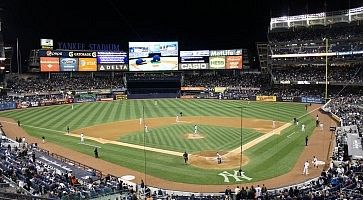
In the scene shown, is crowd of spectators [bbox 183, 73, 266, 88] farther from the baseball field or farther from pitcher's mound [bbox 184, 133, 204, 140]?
pitcher's mound [bbox 184, 133, 204, 140]

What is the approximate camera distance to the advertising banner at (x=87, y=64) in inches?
3184

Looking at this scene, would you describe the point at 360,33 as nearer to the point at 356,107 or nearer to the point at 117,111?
the point at 356,107

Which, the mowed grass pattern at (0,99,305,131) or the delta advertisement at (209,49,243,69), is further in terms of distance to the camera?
the delta advertisement at (209,49,243,69)

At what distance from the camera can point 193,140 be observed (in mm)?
35656

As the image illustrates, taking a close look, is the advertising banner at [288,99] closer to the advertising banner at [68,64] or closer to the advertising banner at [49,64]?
the advertising banner at [68,64]

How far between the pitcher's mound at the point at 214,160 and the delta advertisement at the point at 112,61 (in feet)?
→ 186

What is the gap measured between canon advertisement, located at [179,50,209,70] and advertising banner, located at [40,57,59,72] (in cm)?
2622

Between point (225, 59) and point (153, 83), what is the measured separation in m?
17.3

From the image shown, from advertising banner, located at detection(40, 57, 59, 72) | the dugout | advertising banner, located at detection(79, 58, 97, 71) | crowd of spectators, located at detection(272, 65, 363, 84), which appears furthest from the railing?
the dugout

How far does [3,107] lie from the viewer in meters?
63.9

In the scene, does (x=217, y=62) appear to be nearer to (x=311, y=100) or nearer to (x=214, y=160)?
(x=311, y=100)

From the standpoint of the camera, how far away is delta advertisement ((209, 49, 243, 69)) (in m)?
84.6

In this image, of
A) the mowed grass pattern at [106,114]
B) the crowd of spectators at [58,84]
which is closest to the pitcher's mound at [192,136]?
the mowed grass pattern at [106,114]

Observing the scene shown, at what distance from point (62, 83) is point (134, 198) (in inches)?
2725
